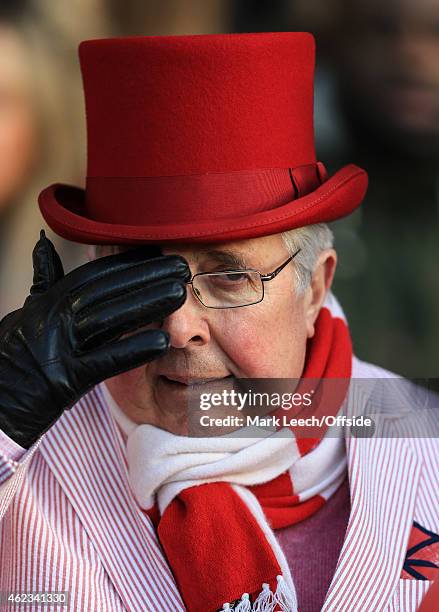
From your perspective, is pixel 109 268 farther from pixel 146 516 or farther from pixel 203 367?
pixel 146 516

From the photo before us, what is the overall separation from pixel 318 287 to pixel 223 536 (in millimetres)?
594

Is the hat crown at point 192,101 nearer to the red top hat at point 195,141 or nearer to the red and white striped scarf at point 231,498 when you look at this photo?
the red top hat at point 195,141

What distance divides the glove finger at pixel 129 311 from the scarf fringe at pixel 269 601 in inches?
23.0

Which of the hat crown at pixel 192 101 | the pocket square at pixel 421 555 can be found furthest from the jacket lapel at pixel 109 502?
the hat crown at pixel 192 101

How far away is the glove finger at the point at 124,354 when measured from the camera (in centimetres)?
161

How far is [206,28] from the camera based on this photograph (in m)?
3.89

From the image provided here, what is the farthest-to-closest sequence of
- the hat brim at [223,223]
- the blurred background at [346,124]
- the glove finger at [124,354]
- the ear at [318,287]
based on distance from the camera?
1. the blurred background at [346,124]
2. the ear at [318,287]
3. the hat brim at [223,223]
4. the glove finger at [124,354]

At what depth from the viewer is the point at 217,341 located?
73.1 inches

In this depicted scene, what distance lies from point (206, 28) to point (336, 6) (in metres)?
0.54

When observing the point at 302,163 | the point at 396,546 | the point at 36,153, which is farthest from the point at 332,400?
the point at 36,153

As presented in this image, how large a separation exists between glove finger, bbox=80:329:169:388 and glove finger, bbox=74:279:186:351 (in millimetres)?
28

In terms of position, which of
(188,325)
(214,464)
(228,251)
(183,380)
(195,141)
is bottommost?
(214,464)

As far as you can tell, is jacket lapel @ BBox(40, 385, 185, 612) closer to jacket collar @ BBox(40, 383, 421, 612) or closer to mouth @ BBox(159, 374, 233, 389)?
jacket collar @ BBox(40, 383, 421, 612)

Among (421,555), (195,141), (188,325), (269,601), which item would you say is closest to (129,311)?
(188,325)
